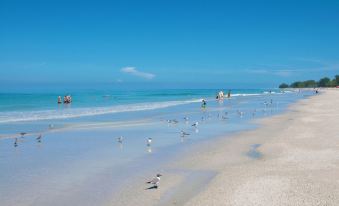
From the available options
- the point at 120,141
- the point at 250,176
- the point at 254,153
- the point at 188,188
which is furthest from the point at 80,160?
the point at 254,153

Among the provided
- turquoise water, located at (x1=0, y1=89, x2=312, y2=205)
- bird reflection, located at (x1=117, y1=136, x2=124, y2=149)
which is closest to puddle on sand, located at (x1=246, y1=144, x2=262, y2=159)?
turquoise water, located at (x1=0, y1=89, x2=312, y2=205)

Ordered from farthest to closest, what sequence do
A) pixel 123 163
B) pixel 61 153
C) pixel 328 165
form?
pixel 61 153
pixel 123 163
pixel 328 165

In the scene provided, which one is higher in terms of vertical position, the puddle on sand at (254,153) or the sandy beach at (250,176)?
→ the sandy beach at (250,176)

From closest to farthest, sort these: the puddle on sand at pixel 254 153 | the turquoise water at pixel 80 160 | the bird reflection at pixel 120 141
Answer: the turquoise water at pixel 80 160, the puddle on sand at pixel 254 153, the bird reflection at pixel 120 141

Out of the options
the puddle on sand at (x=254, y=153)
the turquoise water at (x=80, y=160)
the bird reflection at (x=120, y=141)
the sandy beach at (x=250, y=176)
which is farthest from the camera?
the bird reflection at (x=120, y=141)

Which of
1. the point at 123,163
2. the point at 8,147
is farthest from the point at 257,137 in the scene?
the point at 8,147

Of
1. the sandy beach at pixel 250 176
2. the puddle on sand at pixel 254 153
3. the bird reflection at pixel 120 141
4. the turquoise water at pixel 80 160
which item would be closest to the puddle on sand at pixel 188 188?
the sandy beach at pixel 250 176

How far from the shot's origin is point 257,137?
19.7 metres

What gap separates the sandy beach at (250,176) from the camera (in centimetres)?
926

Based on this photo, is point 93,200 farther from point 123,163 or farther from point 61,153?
point 61,153

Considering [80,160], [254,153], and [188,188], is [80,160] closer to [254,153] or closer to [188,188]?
[188,188]

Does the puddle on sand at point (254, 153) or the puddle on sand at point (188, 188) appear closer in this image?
the puddle on sand at point (188, 188)

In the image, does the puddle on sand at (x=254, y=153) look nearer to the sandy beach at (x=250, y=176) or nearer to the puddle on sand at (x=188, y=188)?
the sandy beach at (x=250, y=176)

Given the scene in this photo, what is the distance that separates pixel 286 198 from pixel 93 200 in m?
4.63
